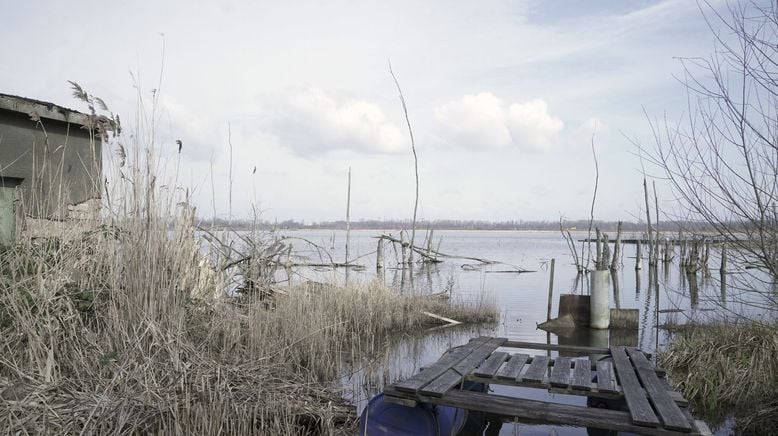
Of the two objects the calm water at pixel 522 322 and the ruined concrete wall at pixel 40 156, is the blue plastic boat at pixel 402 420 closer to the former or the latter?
the calm water at pixel 522 322

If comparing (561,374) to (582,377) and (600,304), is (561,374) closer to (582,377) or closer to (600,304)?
(582,377)

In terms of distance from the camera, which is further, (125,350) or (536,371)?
(536,371)

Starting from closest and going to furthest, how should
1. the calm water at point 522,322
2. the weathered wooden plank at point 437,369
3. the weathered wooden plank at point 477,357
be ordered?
1. the weathered wooden plank at point 437,369
2. the weathered wooden plank at point 477,357
3. the calm water at point 522,322

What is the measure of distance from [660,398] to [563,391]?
29.6 inches

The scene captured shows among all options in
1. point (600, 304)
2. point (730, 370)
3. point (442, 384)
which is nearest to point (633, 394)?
point (442, 384)

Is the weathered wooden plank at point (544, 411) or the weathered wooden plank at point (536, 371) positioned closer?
the weathered wooden plank at point (544, 411)

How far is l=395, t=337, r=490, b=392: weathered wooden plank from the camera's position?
15.6 ft

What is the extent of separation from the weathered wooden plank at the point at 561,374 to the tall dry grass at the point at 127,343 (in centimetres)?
199

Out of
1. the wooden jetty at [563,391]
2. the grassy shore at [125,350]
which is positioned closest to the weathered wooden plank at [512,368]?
the wooden jetty at [563,391]

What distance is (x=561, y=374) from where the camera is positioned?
17.4ft

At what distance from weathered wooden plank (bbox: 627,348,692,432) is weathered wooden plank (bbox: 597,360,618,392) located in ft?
0.87

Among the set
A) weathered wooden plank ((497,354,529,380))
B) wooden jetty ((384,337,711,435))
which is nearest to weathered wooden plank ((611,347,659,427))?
wooden jetty ((384,337,711,435))

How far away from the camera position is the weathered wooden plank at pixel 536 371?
16.8 feet

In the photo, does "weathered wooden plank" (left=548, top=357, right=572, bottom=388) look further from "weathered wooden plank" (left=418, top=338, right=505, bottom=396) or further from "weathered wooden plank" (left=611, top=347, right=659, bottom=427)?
"weathered wooden plank" (left=418, top=338, right=505, bottom=396)
